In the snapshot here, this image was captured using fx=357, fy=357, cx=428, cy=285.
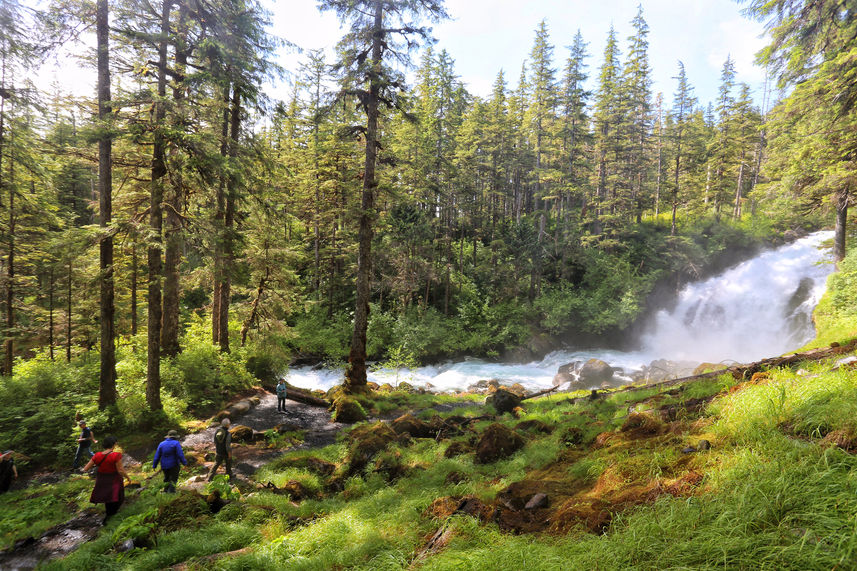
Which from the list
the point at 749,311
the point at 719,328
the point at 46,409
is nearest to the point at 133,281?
the point at 46,409

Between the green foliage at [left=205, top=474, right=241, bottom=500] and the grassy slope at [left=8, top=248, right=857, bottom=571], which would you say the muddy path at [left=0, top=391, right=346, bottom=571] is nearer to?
the grassy slope at [left=8, top=248, right=857, bottom=571]

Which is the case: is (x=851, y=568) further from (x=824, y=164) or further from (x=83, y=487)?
(x=824, y=164)

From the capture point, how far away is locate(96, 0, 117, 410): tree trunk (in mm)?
9578

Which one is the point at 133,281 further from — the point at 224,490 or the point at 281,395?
the point at 224,490

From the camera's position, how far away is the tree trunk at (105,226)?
377 inches

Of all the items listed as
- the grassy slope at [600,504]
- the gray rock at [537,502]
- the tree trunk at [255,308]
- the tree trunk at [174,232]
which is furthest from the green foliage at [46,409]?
the gray rock at [537,502]

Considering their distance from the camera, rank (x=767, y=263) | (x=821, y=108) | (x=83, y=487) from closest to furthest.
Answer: (x=83, y=487)
(x=821, y=108)
(x=767, y=263)

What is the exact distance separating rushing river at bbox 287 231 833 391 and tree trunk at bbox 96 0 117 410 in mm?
10052

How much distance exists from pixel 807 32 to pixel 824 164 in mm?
5234

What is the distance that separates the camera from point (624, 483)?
14.3 feet

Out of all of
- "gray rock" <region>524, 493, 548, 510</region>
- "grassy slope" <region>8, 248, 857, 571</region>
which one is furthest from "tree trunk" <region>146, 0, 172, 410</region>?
"gray rock" <region>524, 493, 548, 510</region>

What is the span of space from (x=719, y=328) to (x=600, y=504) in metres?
28.6

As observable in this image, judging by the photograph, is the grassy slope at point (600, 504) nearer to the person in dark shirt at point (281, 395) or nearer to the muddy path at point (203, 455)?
the muddy path at point (203, 455)

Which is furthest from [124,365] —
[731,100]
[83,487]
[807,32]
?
[731,100]
